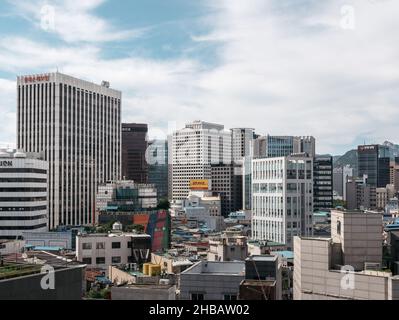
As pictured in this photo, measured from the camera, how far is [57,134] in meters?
42.8

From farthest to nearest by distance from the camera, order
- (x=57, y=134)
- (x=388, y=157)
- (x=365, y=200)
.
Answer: (x=388, y=157) → (x=365, y=200) → (x=57, y=134)

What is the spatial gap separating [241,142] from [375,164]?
2151cm

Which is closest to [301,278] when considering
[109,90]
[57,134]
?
[57,134]

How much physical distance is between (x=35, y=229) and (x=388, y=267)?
77.7 ft

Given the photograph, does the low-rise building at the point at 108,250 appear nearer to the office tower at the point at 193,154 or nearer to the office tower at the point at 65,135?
the office tower at the point at 65,135

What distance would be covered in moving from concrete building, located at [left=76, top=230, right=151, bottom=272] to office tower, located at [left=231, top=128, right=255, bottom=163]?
4559cm

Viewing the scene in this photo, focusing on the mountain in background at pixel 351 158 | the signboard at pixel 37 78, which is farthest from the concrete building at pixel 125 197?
the mountain in background at pixel 351 158

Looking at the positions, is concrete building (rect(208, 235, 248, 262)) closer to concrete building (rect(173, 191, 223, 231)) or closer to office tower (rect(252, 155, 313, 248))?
office tower (rect(252, 155, 313, 248))

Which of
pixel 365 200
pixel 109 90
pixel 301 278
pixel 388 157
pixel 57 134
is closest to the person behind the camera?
pixel 301 278

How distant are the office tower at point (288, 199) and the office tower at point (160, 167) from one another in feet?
103

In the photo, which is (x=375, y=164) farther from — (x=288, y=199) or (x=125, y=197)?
(x=125, y=197)

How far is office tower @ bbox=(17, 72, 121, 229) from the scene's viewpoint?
42.3 meters

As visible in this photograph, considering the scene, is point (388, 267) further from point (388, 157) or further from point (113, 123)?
point (388, 157)

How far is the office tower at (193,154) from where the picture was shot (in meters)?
53.1
